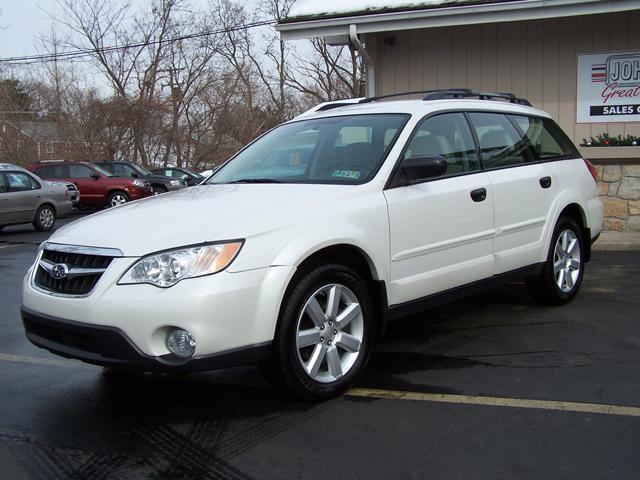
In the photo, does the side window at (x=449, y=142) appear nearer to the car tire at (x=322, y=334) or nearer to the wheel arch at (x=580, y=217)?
the car tire at (x=322, y=334)

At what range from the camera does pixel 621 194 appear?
30.7ft

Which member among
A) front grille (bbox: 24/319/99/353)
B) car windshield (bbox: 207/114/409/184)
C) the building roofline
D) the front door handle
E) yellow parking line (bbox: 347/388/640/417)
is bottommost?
yellow parking line (bbox: 347/388/640/417)

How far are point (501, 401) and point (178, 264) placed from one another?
6.35 feet

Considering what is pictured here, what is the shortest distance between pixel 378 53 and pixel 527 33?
2.38 meters

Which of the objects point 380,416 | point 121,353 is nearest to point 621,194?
point 380,416

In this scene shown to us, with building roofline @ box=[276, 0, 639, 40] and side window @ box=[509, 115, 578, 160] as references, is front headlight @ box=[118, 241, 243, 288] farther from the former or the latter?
building roofline @ box=[276, 0, 639, 40]

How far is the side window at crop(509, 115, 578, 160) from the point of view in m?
5.56

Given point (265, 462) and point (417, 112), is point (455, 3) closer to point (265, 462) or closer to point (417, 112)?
point (417, 112)

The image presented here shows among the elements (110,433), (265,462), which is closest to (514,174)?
(265,462)

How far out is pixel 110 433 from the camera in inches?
133

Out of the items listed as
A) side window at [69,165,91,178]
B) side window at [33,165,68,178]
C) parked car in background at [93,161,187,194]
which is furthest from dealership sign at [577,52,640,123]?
side window at [33,165,68,178]

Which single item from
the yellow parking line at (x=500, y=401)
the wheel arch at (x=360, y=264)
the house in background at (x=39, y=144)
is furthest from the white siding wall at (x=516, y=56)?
the house in background at (x=39, y=144)

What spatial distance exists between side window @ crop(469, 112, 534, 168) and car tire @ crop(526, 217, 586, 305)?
2.42 feet

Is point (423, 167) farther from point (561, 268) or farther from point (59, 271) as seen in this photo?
point (561, 268)
